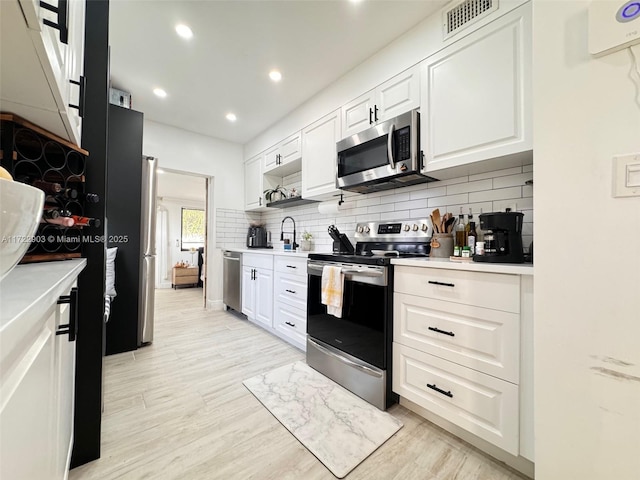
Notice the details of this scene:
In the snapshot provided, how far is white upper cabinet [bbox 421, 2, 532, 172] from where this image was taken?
1.39 m

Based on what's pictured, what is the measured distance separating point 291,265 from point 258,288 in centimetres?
76

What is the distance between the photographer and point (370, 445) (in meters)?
1.31

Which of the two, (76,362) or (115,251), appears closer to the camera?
(76,362)

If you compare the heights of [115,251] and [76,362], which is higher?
[115,251]

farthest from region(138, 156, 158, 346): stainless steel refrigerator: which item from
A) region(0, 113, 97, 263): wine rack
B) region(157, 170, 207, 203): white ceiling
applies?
region(157, 170, 207, 203): white ceiling

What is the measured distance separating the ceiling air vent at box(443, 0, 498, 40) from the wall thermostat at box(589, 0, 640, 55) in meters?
0.91

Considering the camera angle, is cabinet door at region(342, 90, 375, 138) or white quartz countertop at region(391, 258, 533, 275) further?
cabinet door at region(342, 90, 375, 138)

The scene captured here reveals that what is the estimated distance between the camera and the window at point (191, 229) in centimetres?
693

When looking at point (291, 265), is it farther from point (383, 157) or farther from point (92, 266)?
point (92, 266)

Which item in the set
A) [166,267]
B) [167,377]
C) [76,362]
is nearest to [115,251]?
[167,377]

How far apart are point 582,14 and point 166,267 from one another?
7503mm

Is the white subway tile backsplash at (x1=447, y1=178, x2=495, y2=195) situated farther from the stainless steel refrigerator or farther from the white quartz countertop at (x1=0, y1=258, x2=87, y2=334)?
the stainless steel refrigerator

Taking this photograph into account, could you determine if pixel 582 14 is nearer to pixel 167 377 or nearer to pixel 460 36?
pixel 460 36

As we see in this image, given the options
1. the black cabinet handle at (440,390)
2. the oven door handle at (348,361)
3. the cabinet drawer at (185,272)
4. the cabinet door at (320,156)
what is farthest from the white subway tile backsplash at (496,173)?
the cabinet drawer at (185,272)
